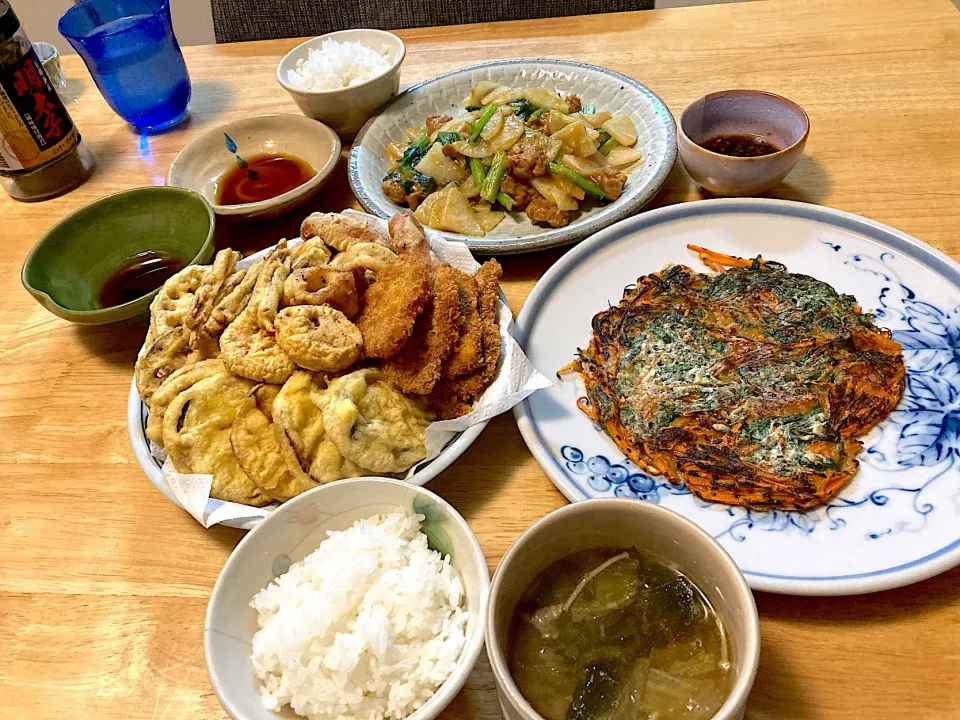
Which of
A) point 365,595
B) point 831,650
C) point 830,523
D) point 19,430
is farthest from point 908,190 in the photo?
point 19,430

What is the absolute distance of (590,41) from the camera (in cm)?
284

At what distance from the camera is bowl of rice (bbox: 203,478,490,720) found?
97 centimetres

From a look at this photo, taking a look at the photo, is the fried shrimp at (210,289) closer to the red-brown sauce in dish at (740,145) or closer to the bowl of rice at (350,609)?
the bowl of rice at (350,609)

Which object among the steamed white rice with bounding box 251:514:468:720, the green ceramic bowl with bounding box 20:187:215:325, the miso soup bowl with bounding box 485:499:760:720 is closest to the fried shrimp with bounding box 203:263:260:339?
the green ceramic bowl with bounding box 20:187:215:325

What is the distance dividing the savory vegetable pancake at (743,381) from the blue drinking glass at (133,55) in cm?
208

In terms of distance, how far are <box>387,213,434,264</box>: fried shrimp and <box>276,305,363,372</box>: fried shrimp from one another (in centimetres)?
31

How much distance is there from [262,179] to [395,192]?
476mm

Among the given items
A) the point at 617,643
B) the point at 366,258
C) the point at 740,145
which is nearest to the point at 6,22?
the point at 366,258

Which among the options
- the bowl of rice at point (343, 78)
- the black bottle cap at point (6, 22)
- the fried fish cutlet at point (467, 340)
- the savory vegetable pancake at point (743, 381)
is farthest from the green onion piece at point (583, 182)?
the black bottle cap at point (6, 22)

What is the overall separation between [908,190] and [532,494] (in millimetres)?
1504

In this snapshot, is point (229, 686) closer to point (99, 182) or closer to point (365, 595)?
point (365, 595)

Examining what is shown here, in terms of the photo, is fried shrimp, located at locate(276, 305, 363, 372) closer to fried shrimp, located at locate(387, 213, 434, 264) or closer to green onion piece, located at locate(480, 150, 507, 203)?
fried shrimp, located at locate(387, 213, 434, 264)

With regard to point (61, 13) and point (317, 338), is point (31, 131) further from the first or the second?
point (61, 13)

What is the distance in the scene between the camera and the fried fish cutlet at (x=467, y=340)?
56.3 inches
